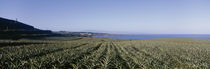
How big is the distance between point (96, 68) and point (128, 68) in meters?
2.32

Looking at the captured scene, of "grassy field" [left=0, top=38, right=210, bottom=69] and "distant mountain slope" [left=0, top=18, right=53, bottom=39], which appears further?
"distant mountain slope" [left=0, top=18, right=53, bottom=39]

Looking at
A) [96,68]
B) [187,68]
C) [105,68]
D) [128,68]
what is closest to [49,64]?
[96,68]

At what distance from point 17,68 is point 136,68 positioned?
25.8ft

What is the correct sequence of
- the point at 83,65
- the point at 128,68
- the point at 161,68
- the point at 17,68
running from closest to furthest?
the point at 17,68
the point at 161,68
the point at 128,68
the point at 83,65

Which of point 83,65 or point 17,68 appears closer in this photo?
point 17,68

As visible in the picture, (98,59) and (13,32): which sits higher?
(13,32)

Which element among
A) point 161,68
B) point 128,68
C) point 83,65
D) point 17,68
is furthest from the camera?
point 83,65

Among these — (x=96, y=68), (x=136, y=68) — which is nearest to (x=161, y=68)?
(x=136, y=68)

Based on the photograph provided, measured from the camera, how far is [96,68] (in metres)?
9.58

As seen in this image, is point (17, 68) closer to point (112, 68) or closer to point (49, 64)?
point (49, 64)

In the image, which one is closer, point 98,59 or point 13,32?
point 98,59

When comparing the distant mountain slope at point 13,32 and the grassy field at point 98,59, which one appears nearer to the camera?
the grassy field at point 98,59

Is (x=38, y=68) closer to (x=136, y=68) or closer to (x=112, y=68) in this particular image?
(x=112, y=68)

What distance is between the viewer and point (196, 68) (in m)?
9.52
